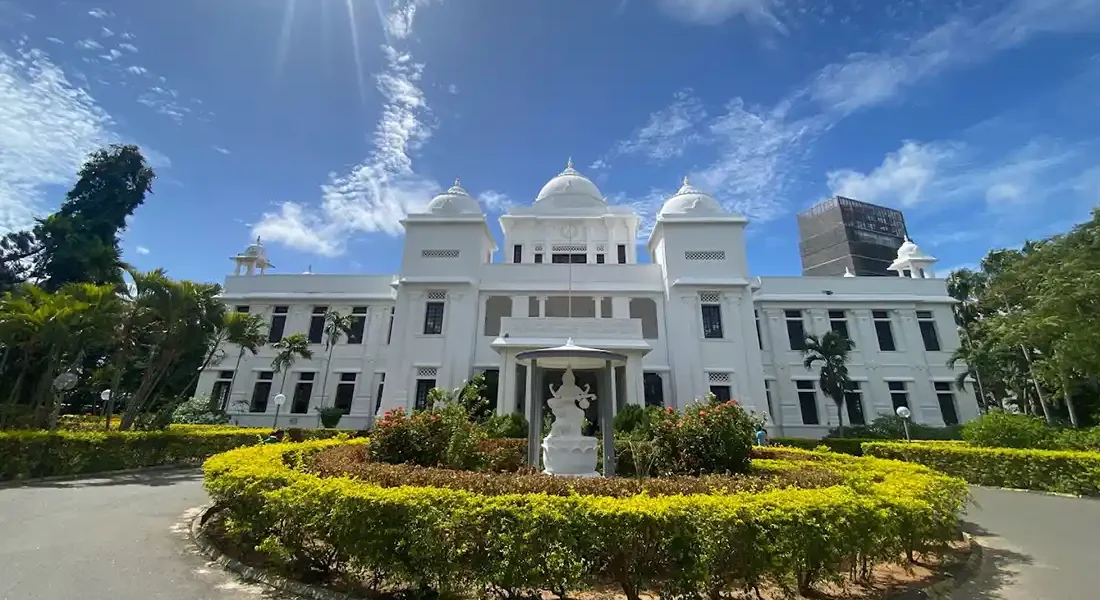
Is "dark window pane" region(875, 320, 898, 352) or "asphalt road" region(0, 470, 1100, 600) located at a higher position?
"dark window pane" region(875, 320, 898, 352)

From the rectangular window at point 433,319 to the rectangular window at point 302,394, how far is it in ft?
21.5

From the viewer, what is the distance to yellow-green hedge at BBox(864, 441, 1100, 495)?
945cm

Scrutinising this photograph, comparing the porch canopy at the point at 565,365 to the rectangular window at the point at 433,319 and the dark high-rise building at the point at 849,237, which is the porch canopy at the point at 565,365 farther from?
the dark high-rise building at the point at 849,237

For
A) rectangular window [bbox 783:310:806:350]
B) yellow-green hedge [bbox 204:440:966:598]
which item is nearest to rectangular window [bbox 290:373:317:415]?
yellow-green hedge [bbox 204:440:966:598]

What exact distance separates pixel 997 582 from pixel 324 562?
21.0 feet

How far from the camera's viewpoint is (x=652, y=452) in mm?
8359

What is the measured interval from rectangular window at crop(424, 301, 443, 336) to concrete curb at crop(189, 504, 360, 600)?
14.3 meters

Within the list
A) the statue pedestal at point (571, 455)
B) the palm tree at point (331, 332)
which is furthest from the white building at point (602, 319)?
the statue pedestal at point (571, 455)

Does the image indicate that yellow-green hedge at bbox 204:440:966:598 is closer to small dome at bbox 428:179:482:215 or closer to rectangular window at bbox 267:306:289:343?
small dome at bbox 428:179:482:215

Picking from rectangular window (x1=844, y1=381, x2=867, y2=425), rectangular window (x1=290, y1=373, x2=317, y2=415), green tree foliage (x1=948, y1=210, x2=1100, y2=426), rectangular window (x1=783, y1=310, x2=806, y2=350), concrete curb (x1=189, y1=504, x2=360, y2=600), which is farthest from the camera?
rectangular window (x1=783, y1=310, x2=806, y2=350)

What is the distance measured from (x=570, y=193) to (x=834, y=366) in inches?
575

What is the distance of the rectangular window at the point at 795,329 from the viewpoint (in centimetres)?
2200

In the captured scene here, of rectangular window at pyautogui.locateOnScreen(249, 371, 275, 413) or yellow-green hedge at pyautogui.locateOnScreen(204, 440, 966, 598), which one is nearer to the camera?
yellow-green hedge at pyautogui.locateOnScreen(204, 440, 966, 598)

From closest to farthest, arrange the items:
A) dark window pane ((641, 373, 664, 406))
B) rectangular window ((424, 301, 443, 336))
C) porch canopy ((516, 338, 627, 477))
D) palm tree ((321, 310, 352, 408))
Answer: porch canopy ((516, 338, 627, 477))
dark window pane ((641, 373, 664, 406))
rectangular window ((424, 301, 443, 336))
palm tree ((321, 310, 352, 408))
